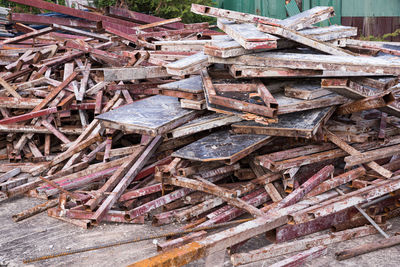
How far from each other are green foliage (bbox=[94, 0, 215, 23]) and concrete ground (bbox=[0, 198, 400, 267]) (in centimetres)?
1069

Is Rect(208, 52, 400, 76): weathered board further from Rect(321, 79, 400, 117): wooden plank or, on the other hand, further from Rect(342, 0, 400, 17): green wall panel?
Rect(342, 0, 400, 17): green wall panel

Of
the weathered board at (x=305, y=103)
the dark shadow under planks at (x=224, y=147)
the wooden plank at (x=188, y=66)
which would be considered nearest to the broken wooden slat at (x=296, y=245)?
the dark shadow under planks at (x=224, y=147)

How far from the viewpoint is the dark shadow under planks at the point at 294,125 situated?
4180 mm

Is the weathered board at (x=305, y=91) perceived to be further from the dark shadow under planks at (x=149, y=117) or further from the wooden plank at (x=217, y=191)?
the wooden plank at (x=217, y=191)

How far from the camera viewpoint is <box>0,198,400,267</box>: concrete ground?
3.51 meters

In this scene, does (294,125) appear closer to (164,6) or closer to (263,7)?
(263,7)

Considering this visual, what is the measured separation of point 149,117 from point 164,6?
10579 mm

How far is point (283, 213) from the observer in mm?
3707

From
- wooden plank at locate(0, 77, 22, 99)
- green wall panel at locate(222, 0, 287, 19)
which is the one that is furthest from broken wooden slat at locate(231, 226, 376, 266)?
green wall panel at locate(222, 0, 287, 19)

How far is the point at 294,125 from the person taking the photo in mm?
4281

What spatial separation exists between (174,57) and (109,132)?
216 cm

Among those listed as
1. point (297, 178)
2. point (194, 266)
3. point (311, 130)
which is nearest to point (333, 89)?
point (311, 130)

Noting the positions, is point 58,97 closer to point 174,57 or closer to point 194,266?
point 174,57

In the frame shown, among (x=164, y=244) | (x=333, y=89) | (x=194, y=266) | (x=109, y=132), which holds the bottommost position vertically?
(x=194, y=266)
